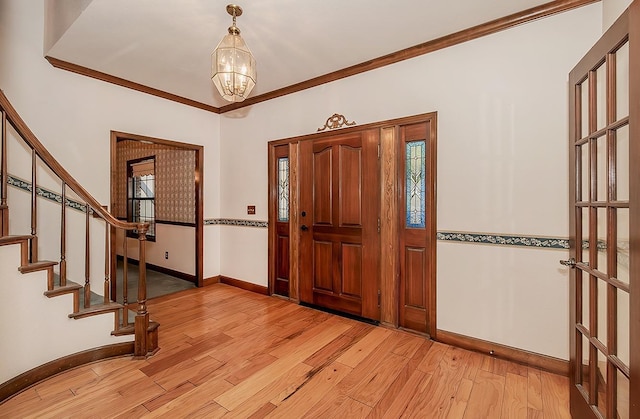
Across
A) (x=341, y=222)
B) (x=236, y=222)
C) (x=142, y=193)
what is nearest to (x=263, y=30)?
(x=341, y=222)

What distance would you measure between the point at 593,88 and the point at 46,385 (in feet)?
11.9

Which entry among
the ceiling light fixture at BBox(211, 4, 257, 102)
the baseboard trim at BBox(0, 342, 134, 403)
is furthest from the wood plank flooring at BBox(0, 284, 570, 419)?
the ceiling light fixture at BBox(211, 4, 257, 102)

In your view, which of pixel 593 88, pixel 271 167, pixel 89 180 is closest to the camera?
pixel 593 88

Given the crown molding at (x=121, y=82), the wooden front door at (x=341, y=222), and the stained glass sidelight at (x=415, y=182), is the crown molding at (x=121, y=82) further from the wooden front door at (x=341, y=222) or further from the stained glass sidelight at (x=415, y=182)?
the stained glass sidelight at (x=415, y=182)

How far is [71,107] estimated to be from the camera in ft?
9.95

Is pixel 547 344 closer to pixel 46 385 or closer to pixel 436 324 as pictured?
pixel 436 324

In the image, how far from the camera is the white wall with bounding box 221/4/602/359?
2131mm

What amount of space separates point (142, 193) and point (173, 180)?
1.39 m

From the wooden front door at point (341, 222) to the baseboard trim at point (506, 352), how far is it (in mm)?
691

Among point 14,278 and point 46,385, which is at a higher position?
point 14,278

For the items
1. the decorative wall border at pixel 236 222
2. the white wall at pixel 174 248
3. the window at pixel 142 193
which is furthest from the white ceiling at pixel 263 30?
the window at pixel 142 193

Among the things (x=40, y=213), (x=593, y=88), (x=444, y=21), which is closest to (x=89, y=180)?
(x=40, y=213)

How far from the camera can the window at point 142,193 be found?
5445 mm

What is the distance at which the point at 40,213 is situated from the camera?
287 centimetres
